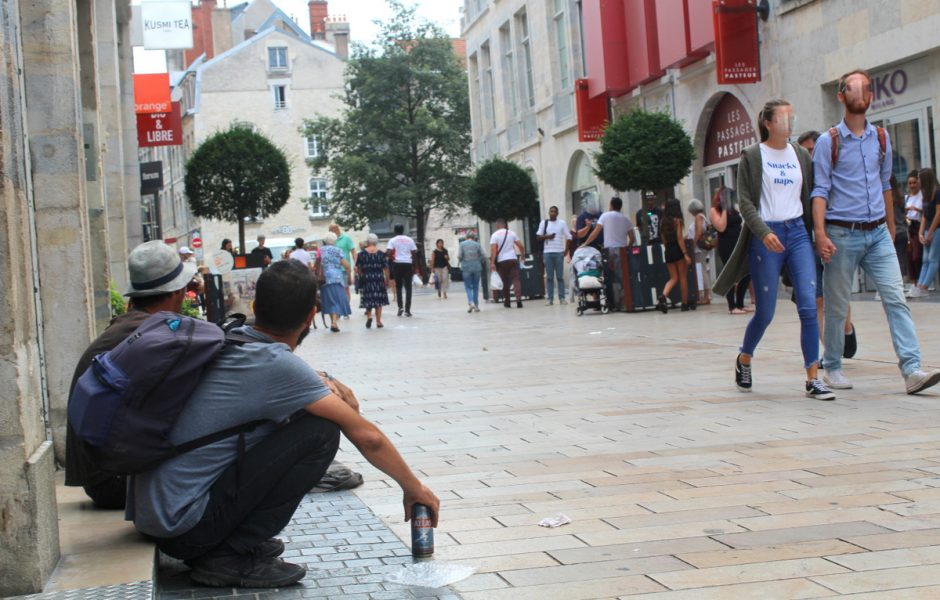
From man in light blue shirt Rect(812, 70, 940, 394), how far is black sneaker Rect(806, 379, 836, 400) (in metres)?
0.43

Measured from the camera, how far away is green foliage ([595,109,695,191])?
20422mm

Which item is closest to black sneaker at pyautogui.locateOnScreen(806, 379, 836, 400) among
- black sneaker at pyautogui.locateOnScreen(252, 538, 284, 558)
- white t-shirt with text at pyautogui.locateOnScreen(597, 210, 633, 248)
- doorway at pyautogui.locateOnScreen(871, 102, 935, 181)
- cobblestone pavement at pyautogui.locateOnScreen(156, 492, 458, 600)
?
cobblestone pavement at pyautogui.locateOnScreen(156, 492, 458, 600)

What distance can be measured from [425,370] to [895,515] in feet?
24.7

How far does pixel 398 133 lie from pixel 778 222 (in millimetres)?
54616

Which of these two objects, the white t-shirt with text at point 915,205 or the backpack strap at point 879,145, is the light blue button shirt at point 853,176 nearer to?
the backpack strap at point 879,145

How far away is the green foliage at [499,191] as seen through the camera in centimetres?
3052

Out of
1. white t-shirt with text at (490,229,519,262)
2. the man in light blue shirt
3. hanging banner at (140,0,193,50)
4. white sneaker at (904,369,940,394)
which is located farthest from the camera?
white t-shirt with text at (490,229,519,262)

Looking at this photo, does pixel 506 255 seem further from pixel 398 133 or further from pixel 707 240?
pixel 398 133

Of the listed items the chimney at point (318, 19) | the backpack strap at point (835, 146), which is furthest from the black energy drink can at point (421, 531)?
the chimney at point (318, 19)

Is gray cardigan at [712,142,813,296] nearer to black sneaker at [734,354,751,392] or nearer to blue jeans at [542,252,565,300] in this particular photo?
black sneaker at [734,354,751,392]

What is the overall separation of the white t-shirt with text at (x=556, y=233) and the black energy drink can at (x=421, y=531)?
18834 mm

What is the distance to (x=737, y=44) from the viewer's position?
21031 millimetres

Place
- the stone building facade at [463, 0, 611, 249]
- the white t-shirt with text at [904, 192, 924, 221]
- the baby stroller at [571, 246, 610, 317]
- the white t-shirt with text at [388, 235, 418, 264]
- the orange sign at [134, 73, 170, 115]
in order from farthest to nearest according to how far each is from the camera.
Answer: the stone building facade at [463, 0, 611, 249]
the orange sign at [134, 73, 170, 115]
the white t-shirt with text at [388, 235, 418, 264]
the baby stroller at [571, 246, 610, 317]
the white t-shirt with text at [904, 192, 924, 221]

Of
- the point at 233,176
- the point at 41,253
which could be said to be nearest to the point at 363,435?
the point at 41,253
